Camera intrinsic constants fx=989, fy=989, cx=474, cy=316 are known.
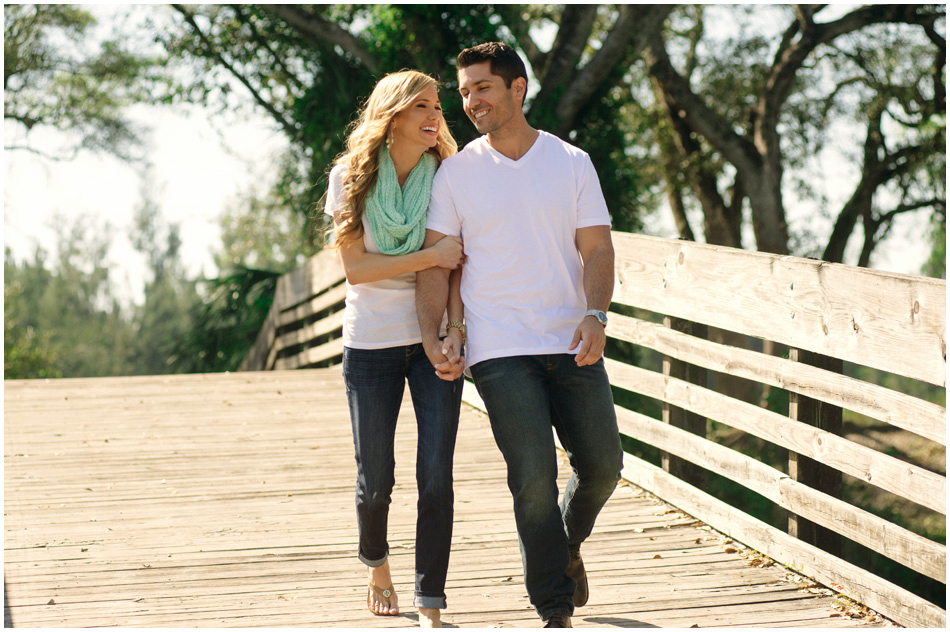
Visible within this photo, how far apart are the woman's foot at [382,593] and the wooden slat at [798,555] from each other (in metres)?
1.52

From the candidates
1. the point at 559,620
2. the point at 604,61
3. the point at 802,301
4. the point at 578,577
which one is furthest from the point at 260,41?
the point at 559,620

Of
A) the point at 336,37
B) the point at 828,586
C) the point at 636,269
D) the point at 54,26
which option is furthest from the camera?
the point at 54,26

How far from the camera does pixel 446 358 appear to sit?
3119 millimetres

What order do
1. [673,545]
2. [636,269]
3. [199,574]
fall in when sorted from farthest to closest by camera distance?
[636,269]
[673,545]
[199,574]

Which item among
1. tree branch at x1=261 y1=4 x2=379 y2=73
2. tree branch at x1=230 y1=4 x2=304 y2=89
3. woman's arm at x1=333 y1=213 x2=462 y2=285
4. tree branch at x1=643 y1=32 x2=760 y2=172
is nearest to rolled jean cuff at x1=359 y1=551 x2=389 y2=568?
woman's arm at x1=333 y1=213 x2=462 y2=285

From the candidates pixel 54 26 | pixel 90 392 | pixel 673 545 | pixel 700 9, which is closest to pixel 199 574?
pixel 673 545

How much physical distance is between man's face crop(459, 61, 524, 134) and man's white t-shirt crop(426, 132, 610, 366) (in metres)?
0.10

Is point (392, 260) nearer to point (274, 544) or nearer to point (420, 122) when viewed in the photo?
point (420, 122)

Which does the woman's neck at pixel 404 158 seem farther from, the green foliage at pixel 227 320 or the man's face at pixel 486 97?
the green foliage at pixel 227 320

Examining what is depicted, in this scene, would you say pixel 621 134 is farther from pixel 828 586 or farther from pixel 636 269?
pixel 828 586

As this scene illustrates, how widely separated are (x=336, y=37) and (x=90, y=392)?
16.5 feet

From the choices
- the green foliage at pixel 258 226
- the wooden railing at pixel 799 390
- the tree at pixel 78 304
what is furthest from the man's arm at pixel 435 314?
the tree at pixel 78 304

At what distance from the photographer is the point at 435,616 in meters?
3.18

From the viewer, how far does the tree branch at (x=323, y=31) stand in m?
10.8
